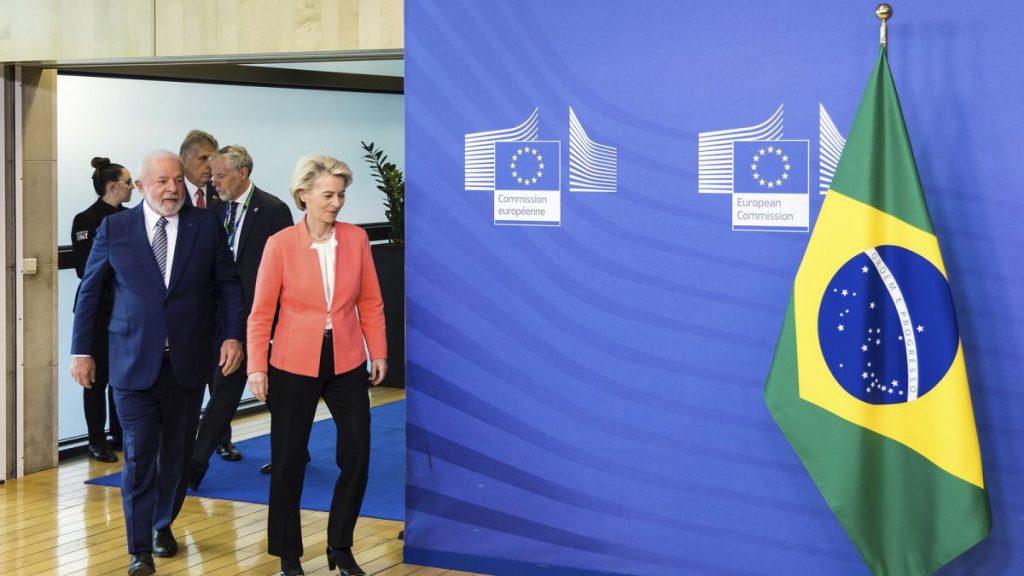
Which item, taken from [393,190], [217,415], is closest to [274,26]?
[217,415]

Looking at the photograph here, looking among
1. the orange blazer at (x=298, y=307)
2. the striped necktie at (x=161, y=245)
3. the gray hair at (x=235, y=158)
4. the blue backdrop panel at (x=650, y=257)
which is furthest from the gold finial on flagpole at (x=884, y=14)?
the gray hair at (x=235, y=158)

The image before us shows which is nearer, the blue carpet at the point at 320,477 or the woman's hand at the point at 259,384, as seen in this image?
the woman's hand at the point at 259,384

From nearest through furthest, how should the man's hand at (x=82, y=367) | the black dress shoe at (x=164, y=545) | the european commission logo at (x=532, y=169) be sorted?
the european commission logo at (x=532, y=169) → the man's hand at (x=82, y=367) → the black dress shoe at (x=164, y=545)

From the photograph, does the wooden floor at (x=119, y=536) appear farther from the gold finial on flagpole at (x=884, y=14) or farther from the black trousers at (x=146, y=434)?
the gold finial on flagpole at (x=884, y=14)

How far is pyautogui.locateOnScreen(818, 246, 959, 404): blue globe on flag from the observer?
3.96m

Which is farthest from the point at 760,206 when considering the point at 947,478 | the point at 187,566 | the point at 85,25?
the point at 85,25

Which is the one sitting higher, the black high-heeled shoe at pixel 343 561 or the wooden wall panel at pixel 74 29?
the wooden wall panel at pixel 74 29

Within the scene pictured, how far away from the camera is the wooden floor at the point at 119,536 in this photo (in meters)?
5.03

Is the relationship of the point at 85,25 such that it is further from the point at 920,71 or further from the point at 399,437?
the point at 920,71

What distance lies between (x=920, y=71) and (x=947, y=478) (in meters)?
1.29

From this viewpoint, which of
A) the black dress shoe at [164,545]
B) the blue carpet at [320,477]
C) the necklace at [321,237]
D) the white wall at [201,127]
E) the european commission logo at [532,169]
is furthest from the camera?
the white wall at [201,127]

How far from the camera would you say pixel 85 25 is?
5.94 meters

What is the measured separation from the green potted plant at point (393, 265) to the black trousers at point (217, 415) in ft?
10.7

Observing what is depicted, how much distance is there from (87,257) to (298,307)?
249cm
